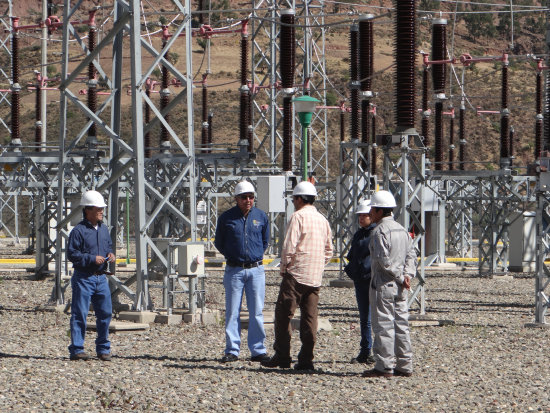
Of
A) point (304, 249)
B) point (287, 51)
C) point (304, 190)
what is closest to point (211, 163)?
point (287, 51)

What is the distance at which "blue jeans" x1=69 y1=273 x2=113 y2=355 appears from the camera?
10.2 meters

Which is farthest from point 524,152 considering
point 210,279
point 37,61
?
point 210,279

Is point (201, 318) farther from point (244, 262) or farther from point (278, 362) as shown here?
point (278, 362)

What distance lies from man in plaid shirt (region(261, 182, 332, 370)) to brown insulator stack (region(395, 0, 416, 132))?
4.48 metres

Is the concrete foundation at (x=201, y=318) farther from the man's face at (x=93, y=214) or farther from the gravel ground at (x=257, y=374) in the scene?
the man's face at (x=93, y=214)

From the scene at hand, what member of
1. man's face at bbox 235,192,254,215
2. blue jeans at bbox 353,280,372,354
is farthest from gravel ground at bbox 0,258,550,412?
man's face at bbox 235,192,254,215

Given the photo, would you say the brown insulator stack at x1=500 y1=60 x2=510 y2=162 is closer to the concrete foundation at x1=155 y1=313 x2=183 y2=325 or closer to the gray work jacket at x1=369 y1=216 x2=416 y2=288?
the concrete foundation at x1=155 y1=313 x2=183 y2=325

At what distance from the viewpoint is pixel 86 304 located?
1019cm

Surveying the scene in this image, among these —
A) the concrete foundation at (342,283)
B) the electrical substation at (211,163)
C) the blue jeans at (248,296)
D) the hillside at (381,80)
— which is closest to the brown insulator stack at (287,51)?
the electrical substation at (211,163)

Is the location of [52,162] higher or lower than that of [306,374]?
higher

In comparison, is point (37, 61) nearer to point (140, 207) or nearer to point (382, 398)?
point (140, 207)

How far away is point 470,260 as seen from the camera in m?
33.1

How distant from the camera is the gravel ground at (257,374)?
838 cm

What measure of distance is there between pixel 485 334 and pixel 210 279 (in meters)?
9.78
